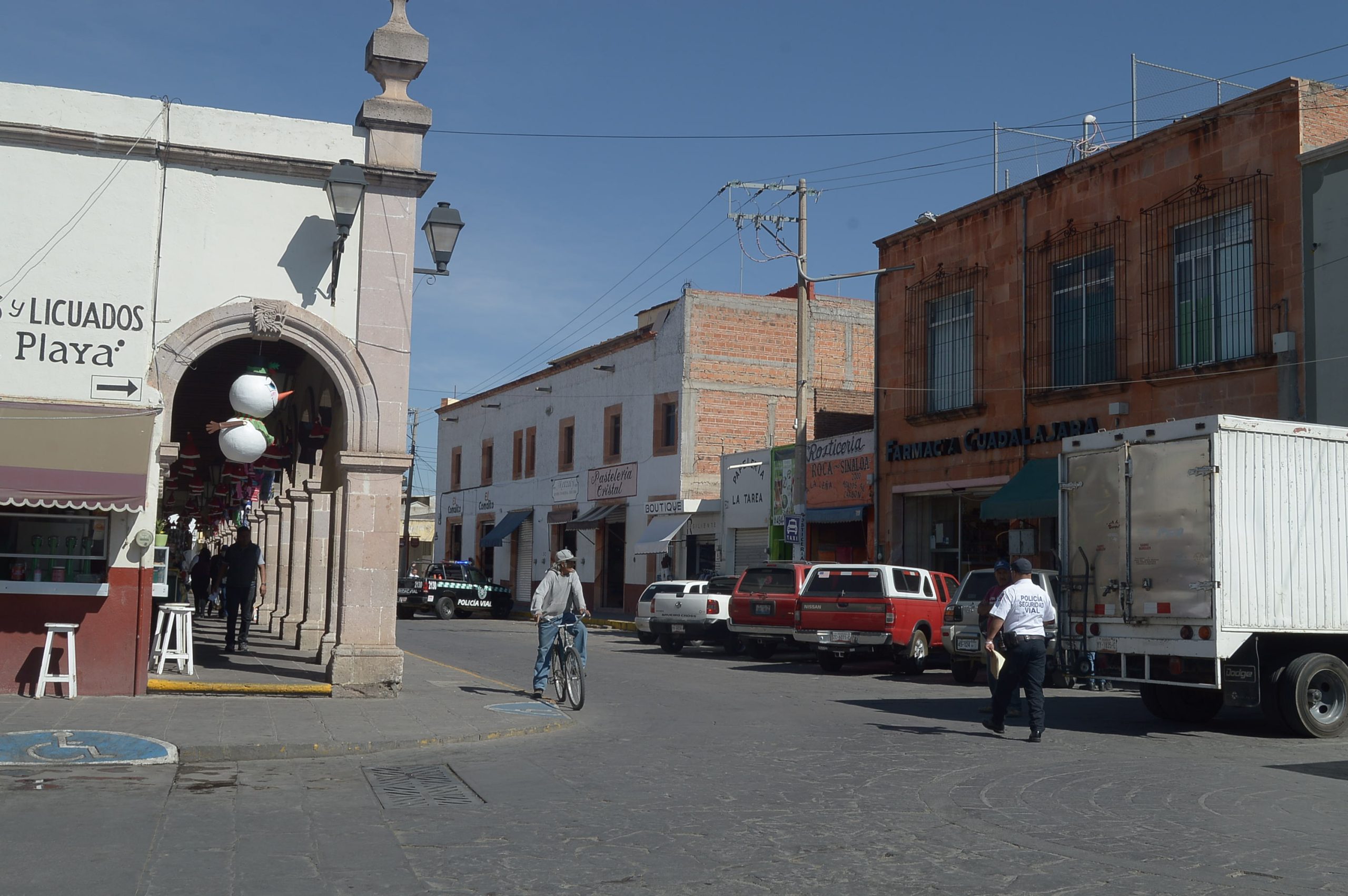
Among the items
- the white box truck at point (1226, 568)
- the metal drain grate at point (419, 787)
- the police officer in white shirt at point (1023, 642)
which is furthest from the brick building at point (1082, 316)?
the metal drain grate at point (419, 787)

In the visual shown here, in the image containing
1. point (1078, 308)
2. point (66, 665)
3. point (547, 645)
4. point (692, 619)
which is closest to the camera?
point (66, 665)

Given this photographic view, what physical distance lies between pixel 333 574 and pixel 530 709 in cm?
727

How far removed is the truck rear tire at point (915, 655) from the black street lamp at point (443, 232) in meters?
10.5

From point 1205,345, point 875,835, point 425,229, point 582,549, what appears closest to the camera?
point 875,835

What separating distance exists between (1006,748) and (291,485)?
14349mm

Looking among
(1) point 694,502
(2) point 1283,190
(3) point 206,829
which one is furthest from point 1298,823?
(1) point 694,502

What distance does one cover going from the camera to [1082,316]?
24188 mm

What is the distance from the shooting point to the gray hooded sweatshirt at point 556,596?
1502 cm

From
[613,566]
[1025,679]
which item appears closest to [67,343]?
[1025,679]

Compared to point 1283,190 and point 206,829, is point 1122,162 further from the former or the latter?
point 206,829

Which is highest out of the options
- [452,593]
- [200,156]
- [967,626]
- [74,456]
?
[200,156]

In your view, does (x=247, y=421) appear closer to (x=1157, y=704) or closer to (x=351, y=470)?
(x=351, y=470)

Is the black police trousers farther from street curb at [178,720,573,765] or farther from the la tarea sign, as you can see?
the la tarea sign

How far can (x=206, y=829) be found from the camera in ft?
25.3
